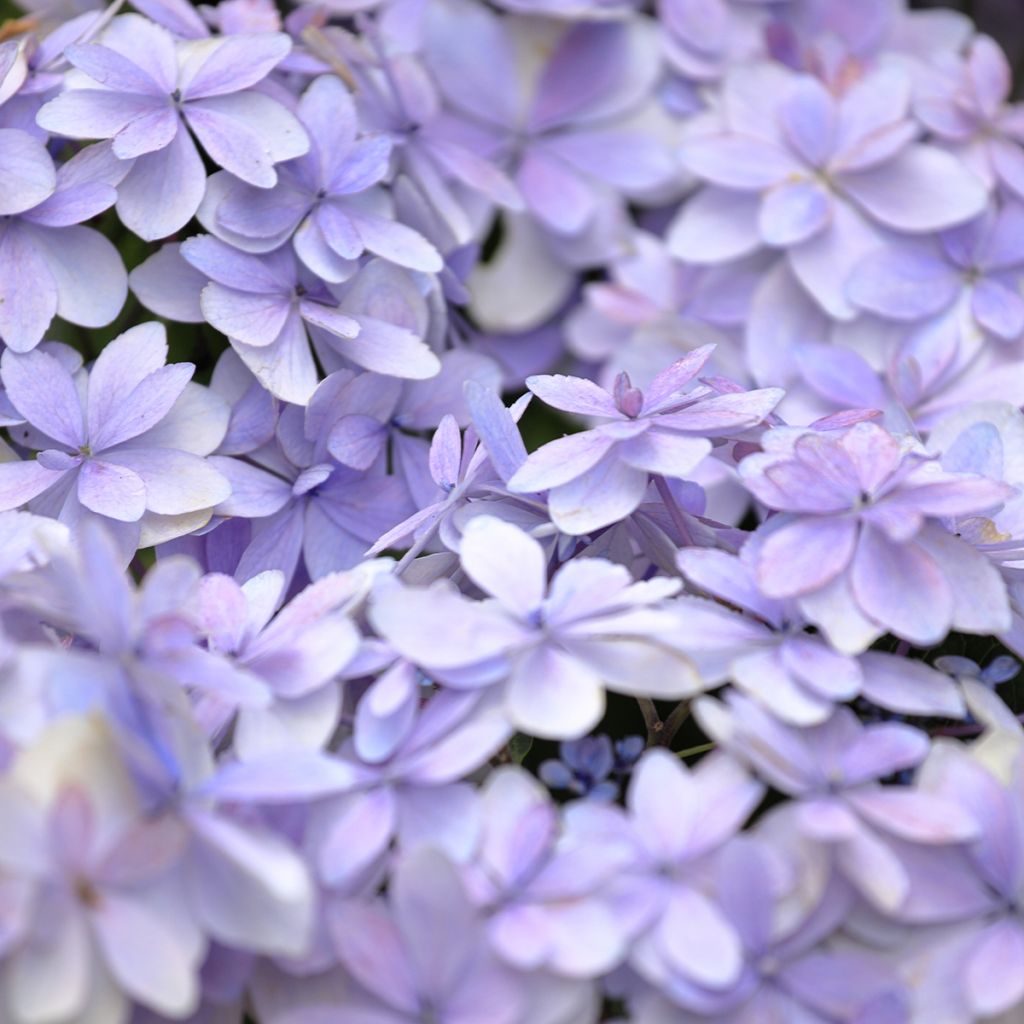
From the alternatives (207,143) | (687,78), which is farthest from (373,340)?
(687,78)

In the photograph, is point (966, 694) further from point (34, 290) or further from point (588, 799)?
point (34, 290)

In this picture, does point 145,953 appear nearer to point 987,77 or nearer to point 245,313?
point 245,313

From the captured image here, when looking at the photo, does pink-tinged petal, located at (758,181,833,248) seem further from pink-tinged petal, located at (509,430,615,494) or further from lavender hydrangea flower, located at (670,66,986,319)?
pink-tinged petal, located at (509,430,615,494)

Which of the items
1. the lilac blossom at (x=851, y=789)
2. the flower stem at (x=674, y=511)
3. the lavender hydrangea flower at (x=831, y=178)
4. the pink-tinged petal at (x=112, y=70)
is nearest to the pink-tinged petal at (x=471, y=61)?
the lavender hydrangea flower at (x=831, y=178)

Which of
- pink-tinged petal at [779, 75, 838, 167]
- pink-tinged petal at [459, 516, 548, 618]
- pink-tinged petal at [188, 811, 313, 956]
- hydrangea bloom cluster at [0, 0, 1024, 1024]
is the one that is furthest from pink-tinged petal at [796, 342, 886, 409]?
pink-tinged petal at [188, 811, 313, 956]

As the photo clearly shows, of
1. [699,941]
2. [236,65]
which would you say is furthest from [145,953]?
[236,65]

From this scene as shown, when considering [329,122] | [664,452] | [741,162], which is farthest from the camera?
[741,162]
